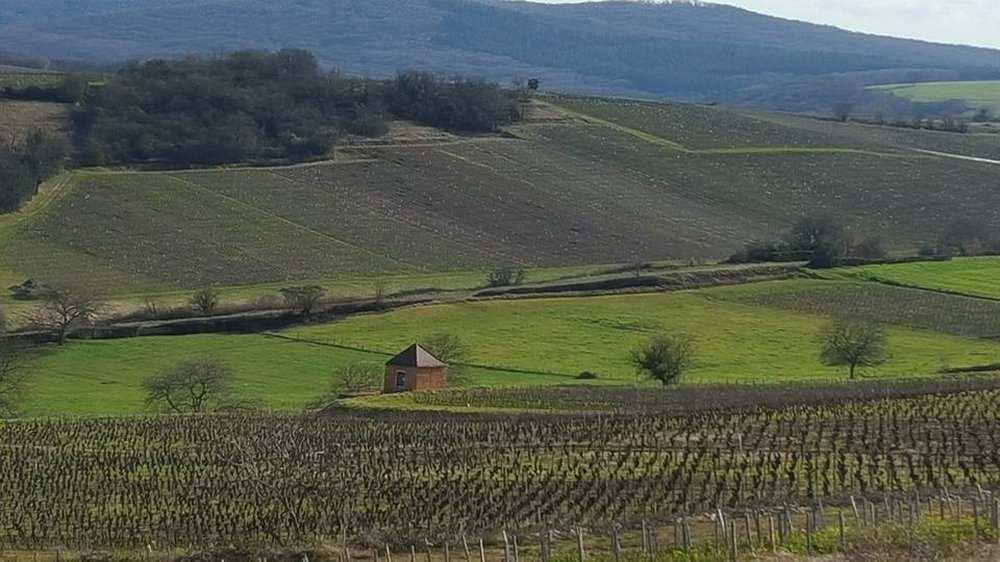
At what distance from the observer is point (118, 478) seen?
143 ft

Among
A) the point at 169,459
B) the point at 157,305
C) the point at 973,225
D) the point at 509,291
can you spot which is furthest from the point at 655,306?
the point at 169,459

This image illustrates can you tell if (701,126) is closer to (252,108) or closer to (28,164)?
(252,108)

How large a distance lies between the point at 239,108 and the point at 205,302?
46.4 m

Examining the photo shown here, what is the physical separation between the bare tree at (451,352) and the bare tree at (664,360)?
275 inches

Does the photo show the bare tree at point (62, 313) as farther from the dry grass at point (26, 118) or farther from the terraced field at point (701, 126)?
the terraced field at point (701, 126)

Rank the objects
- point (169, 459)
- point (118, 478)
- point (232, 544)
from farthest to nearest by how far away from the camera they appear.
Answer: point (169, 459)
point (118, 478)
point (232, 544)

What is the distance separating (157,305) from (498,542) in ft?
190

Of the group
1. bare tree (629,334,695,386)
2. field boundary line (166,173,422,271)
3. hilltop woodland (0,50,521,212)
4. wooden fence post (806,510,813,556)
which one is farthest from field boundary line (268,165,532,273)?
wooden fence post (806,510,813,556)

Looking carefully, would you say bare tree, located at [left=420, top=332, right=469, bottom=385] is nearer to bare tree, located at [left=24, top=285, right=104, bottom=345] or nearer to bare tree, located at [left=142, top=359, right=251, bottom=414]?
bare tree, located at [left=142, top=359, right=251, bottom=414]

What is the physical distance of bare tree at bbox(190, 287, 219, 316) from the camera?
85688mm

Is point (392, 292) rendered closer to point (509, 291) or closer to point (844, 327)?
point (509, 291)

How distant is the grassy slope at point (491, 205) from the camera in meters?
100

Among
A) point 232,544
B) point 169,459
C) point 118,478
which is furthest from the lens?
point 169,459

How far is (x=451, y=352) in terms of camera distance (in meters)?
73.3
